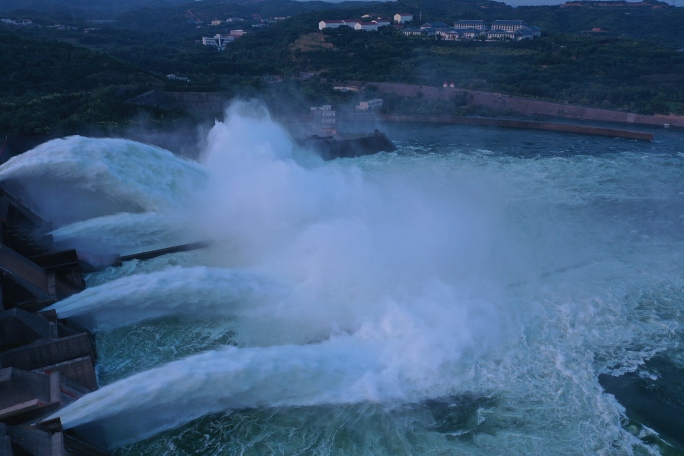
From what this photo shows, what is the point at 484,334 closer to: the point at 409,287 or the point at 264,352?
the point at 409,287

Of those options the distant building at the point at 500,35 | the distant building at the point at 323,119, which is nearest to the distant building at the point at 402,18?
the distant building at the point at 500,35

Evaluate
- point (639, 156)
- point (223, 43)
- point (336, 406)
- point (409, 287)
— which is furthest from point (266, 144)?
point (223, 43)

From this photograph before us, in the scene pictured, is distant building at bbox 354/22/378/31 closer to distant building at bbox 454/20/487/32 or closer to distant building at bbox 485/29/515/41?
distant building at bbox 454/20/487/32

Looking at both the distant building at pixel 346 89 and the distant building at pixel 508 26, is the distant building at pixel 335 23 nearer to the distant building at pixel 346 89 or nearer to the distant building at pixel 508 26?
the distant building at pixel 508 26

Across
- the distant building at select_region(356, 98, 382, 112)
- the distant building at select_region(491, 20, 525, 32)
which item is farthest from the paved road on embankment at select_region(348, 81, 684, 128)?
the distant building at select_region(491, 20, 525, 32)

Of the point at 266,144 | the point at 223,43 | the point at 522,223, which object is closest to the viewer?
the point at 522,223

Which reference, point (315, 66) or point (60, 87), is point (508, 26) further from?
→ point (60, 87)
